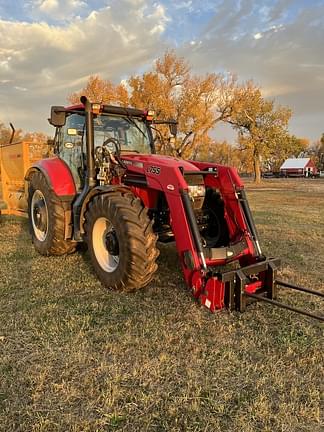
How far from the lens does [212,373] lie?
302cm

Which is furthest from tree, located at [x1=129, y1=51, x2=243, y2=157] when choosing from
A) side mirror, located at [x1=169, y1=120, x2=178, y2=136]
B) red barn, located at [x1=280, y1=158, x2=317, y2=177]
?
red barn, located at [x1=280, y1=158, x2=317, y2=177]

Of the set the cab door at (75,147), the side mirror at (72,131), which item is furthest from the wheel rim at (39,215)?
the side mirror at (72,131)

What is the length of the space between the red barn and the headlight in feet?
259

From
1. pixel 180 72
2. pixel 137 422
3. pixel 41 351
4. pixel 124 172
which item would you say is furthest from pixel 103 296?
pixel 180 72

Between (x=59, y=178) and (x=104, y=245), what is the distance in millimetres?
1613

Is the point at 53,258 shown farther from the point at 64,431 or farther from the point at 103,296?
the point at 64,431

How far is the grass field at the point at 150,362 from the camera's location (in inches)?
99.4

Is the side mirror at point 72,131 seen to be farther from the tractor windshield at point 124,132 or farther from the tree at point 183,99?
the tree at point 183,99

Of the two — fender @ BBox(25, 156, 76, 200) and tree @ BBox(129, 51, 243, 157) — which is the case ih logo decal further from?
tree @ BBox(129, 51, 243, 157)

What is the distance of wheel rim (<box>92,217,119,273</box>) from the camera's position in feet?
15.8

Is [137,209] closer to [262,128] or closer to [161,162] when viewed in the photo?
[161,162]

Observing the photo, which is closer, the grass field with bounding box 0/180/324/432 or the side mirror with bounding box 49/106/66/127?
the grass field with bounding box 0/180/324/432

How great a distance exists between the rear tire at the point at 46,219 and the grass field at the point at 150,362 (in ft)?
2.98

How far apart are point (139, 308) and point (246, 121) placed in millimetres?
36889
